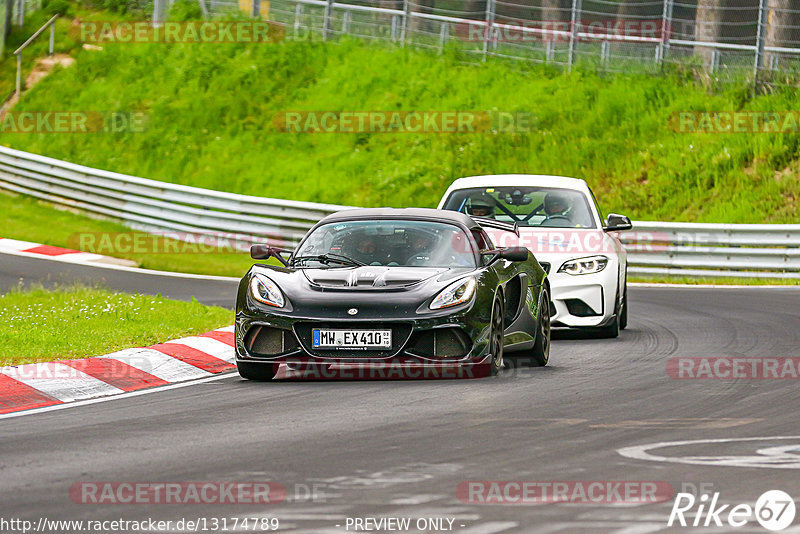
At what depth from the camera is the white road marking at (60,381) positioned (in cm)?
941

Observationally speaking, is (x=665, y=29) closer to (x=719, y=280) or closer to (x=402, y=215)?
(x=719, y=280)

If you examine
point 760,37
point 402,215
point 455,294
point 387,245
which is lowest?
point 455,294

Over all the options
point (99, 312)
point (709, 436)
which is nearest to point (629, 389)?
point (709, 436)

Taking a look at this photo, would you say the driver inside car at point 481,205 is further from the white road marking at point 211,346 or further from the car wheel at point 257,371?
the car wheel at point 257,371

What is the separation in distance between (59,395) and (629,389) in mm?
3854

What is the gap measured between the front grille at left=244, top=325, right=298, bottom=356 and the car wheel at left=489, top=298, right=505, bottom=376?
143 centimetres

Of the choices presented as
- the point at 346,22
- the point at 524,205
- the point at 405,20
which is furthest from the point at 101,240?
the point at 524,205

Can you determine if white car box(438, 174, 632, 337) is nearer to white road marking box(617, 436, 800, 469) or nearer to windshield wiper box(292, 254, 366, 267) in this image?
windshield wiper box(292, 254, 366, 267)

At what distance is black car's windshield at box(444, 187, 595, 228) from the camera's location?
14250mm

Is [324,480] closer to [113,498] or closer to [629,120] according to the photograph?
[113,498]

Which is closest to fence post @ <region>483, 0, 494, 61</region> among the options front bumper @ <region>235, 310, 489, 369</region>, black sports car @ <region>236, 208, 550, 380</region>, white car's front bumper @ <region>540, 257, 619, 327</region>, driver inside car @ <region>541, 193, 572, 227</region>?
driver inside car @ <region>541, 193, 572, 227</region>

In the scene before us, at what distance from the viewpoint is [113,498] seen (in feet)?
19.4

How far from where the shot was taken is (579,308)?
13.3 meters

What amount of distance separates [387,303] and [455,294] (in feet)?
1.67
